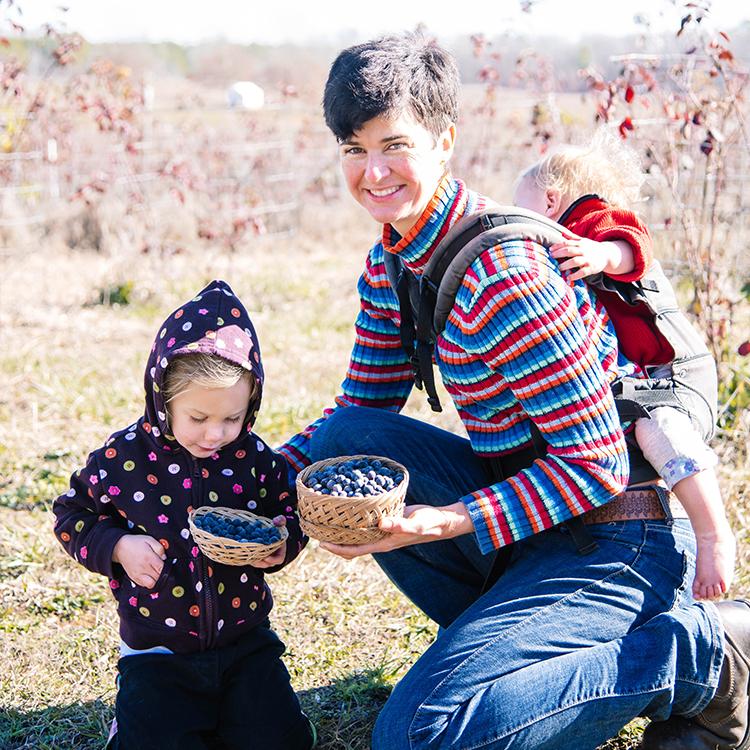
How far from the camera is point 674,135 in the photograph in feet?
15.6

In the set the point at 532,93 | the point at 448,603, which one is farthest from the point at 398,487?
the point at 532,93

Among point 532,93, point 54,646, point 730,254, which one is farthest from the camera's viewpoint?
point 532,93

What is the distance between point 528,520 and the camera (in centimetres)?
205

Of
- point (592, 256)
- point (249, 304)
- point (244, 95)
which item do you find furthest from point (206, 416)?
point (244, 95)

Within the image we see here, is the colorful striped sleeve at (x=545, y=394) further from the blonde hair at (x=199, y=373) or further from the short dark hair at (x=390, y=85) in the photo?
the blonde hair at (x=199, y=373)

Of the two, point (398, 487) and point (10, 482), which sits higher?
point (398, 487)

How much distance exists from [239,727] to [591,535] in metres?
0.88

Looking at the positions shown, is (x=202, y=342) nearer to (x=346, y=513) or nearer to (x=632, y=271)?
(x=346, y=513)

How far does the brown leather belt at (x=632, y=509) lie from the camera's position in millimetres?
2154

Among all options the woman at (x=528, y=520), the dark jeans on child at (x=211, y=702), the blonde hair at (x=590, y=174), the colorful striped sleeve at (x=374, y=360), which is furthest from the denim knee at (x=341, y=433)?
the blonde hair at (x=590, y=174)

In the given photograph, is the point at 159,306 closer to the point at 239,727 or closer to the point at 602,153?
the point at 602,153

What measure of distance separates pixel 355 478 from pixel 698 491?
72cm

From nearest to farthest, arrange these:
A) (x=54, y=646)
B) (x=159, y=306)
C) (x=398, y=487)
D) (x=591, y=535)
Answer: (x=398, y=487), (x=591, y=535), (x=54, y=646), (x=159, y=306)

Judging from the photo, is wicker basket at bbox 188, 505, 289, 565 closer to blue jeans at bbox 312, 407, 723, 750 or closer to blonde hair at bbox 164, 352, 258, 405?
blonde hair at bbox 164, 352, 258, 405
